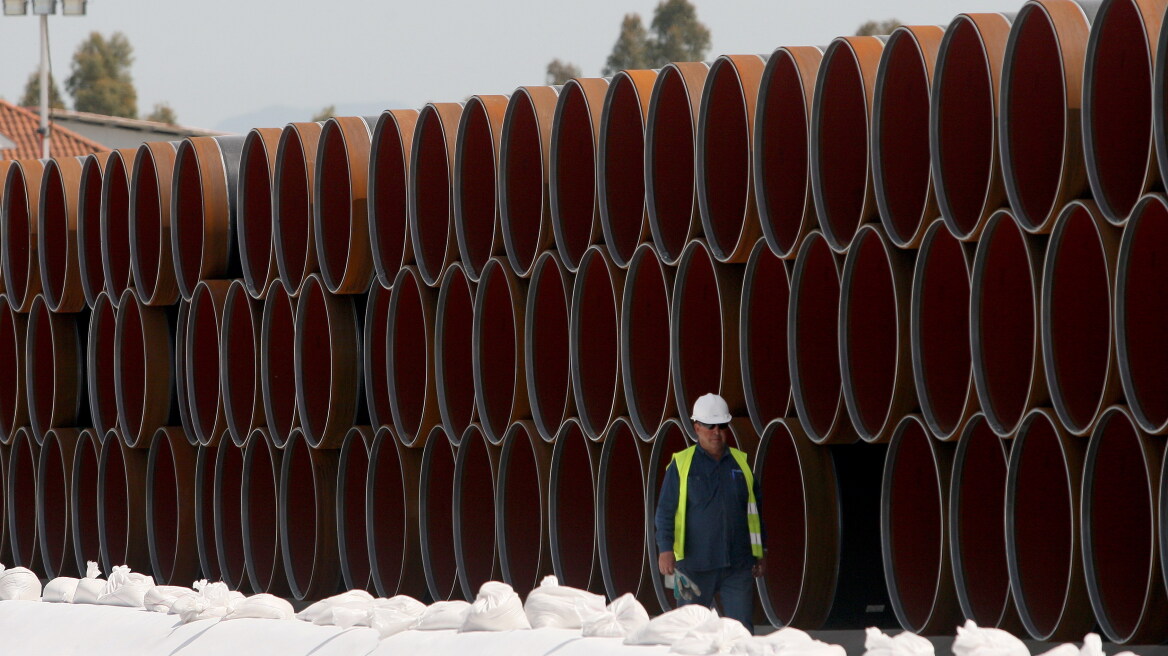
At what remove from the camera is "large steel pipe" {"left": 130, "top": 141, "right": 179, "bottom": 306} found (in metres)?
10.8

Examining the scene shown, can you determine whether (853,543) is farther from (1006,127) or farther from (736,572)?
(1006,127)

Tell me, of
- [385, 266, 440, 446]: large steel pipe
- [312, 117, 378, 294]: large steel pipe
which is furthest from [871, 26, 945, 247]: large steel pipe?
[312, 117, 378, 294]: large steel pipe

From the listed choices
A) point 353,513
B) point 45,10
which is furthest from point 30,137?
point 353,513

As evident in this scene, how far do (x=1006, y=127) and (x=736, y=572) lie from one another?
6.90 feet

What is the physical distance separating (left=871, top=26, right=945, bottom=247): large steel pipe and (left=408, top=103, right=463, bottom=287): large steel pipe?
2.70m

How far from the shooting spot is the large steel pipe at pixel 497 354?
870 centimetres

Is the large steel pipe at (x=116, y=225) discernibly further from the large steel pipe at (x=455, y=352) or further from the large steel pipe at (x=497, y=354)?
the large steel pipe at (x=497, y=354)

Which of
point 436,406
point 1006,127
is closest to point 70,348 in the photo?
point 436,406

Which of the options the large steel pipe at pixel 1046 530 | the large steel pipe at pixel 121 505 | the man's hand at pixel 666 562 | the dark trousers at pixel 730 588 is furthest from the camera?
the large steel pipe at pixel 121 505

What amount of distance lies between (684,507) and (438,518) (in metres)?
2.65

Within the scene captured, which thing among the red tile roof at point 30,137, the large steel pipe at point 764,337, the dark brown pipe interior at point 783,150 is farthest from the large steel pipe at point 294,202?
the red tile roof at point 30,137

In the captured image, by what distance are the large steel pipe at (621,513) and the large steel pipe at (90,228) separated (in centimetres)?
445

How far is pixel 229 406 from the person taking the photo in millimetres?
10312

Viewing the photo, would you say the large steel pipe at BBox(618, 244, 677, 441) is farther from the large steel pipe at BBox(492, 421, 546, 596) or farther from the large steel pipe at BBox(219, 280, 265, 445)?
the large steel pipe at BBox(219, 280, 265, 445)
